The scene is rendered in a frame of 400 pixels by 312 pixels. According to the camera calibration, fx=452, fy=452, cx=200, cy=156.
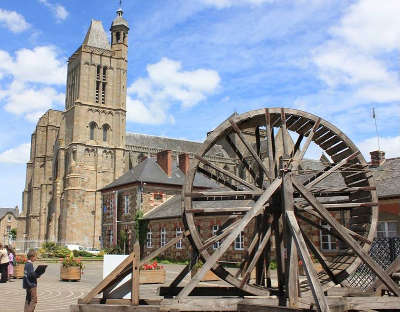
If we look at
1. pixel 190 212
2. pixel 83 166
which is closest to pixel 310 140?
pixel 190 212

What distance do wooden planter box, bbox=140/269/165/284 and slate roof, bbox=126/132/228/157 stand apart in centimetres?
4761

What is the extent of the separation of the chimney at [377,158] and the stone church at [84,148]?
39108 millimetres

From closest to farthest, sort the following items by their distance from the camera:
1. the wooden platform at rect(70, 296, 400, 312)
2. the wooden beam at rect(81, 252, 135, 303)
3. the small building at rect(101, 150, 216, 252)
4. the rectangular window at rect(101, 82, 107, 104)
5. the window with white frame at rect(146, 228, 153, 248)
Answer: the wooden platform at rect(70, 296, 400, 312) < the wooden beam at rect(81, 252, 135, 303) < the window with white frame at rect(146, 228, 153, 248) < the small building at rect(101, 150, 216, 252) < the rectangular window at rect(101, 82, 107, 104)

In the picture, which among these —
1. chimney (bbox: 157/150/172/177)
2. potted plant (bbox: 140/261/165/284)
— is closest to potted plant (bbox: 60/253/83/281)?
potted plant (bbox: 140/261/165/284)

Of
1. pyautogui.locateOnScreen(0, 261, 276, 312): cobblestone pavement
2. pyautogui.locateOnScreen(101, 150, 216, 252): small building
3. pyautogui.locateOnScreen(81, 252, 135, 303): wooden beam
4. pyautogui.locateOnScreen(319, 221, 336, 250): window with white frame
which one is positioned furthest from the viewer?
pyautogui.locateOnScreen(101, 150, 216, 252): small building

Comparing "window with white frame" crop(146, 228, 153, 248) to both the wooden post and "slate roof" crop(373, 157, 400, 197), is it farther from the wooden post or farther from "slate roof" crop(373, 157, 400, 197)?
the wooden post

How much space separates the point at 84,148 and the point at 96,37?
55.2 ft

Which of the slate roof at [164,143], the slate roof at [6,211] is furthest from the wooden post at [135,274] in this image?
the slate roof at [6,211]

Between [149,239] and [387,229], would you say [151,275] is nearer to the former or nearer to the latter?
[387,229]

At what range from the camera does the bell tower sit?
54406mm

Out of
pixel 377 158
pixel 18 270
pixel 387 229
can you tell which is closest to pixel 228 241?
pixel 18 270

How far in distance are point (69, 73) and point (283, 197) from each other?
200 feet

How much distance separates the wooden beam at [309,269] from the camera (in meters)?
6.77

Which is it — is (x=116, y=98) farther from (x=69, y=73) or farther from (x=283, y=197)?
(x=283, y=197)
